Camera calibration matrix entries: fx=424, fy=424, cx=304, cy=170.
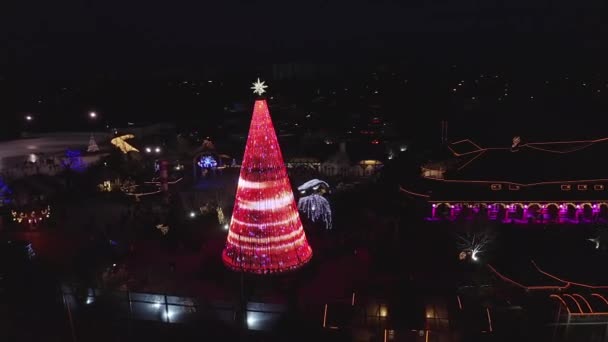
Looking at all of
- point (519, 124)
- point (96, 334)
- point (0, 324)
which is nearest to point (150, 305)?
point (96, 334)

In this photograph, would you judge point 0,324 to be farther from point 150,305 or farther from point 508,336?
point 508,336

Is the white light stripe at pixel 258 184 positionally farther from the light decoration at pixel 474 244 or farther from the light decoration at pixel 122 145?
the light decoration at pixel 122 145

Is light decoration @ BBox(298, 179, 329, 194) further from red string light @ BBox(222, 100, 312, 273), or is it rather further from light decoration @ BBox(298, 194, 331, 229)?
red string light @ BBox(222, 100, 312, 273)

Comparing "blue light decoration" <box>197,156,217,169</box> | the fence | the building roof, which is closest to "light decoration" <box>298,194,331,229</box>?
the building roof

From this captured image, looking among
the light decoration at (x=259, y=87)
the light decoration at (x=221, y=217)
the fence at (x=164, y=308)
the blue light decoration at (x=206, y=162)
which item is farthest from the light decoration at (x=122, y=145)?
the light decoration at (x=259, y=87)

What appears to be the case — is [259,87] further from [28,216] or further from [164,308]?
[28,216]
